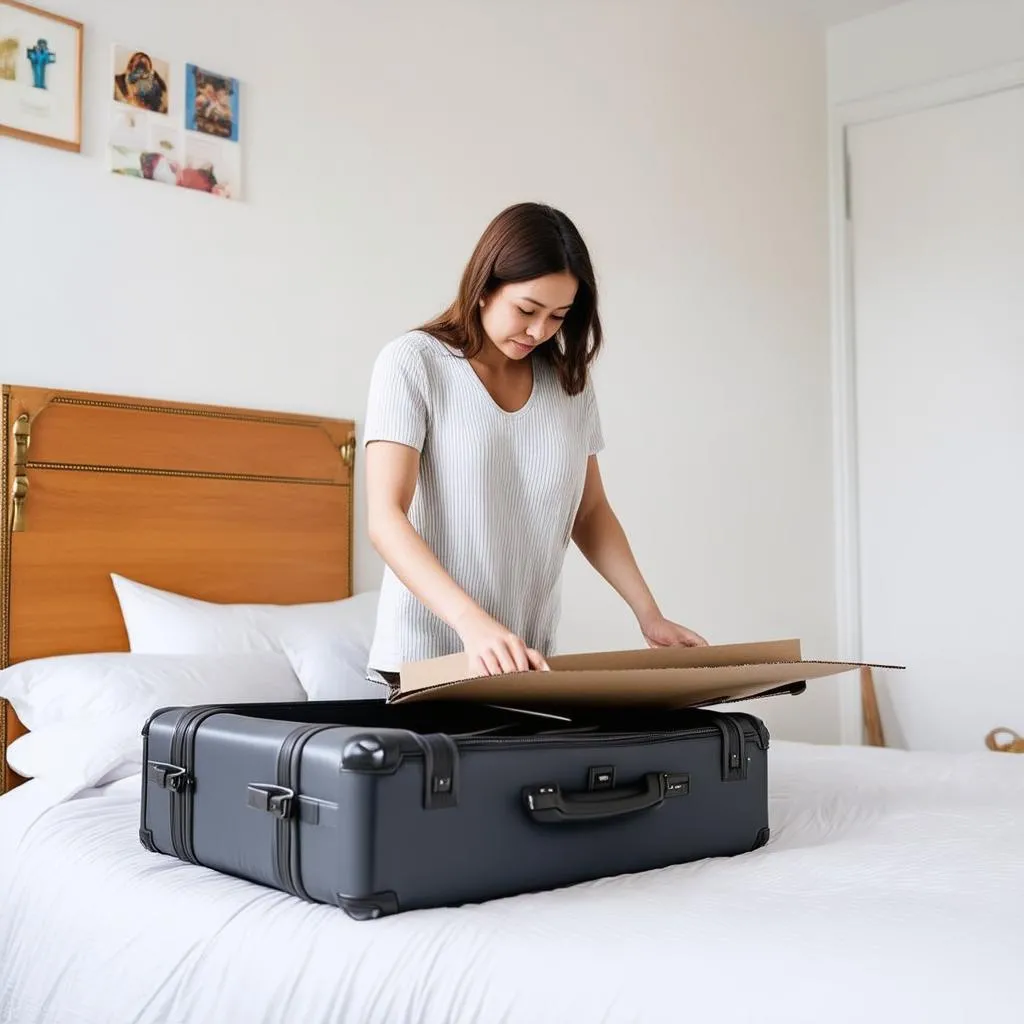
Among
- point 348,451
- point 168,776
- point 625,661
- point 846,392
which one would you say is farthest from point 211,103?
point 846,392

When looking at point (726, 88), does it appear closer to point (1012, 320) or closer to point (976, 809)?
point (1012, 320)

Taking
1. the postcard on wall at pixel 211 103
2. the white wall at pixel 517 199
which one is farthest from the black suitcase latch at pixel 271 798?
the postcard on wall at pixel 211 103

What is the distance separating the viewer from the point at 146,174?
2.64 metres

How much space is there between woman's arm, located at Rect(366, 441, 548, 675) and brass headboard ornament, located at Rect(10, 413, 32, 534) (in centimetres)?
91

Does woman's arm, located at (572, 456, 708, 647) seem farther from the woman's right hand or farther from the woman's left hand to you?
the woman's right hand

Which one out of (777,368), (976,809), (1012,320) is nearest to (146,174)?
(976,809)

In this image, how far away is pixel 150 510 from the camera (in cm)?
254

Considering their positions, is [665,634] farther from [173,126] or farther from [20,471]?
[173,126]

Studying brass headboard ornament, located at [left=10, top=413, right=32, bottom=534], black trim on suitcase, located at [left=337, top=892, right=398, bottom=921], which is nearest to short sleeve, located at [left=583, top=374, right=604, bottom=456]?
black trim on suitcase, located at [left=337, top=892, right=398, bottom=921]

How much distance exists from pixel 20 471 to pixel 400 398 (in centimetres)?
97

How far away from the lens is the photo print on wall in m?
2.61

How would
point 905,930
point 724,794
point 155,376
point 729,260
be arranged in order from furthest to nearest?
point 729,260 < point 155,376 < point 724,794 < point 905,930

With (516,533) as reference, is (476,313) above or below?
above

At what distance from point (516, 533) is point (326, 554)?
1058mm
